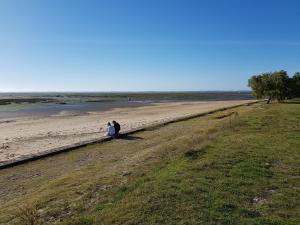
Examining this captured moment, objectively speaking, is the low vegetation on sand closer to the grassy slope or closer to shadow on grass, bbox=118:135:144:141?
the grassy slope

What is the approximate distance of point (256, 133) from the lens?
16.4 m

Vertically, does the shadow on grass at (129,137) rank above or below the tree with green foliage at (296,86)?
below

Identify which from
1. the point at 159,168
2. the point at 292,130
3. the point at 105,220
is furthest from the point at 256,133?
the point at 105,220

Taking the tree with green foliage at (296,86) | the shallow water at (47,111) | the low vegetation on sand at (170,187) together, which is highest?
the tree with green foliage at (296,86)

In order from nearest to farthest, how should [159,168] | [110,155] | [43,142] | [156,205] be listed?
[156,205]
[159,168]
[110,155]
[43,142]

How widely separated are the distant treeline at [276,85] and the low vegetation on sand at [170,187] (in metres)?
32.9

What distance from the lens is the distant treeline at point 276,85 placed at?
4488cm

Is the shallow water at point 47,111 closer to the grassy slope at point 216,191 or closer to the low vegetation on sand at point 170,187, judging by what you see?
the low vegetation on sand at point 170,187

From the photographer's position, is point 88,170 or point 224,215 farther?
point 88,170

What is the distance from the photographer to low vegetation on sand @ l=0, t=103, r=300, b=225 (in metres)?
6.32

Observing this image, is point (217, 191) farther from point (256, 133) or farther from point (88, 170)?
point (256, 133)

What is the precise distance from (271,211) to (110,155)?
8964mm

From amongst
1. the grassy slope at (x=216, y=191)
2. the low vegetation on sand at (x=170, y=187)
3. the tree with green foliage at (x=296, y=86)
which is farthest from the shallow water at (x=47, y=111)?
the grassy slope at (x=216, y=191)

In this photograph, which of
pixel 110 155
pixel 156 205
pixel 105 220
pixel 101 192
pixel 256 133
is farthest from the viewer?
pixel 256 133
